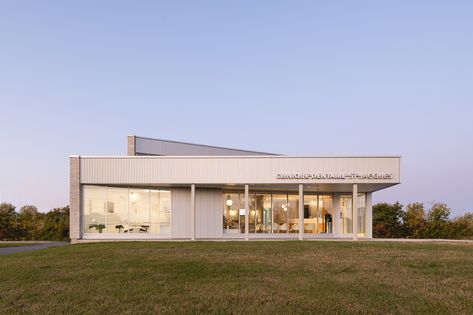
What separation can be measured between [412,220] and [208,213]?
22489 millimetres

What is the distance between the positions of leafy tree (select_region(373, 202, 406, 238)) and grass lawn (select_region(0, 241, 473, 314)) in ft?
86.1

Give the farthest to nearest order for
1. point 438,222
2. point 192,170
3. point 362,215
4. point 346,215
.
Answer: point 438,222 → point 346,215 → point 362,215 → point 192,170

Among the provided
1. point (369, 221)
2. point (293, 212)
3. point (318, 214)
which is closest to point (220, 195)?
point (293, 212)

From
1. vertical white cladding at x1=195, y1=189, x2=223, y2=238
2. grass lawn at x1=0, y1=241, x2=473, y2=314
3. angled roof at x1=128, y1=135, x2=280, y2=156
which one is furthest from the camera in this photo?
angled roof at x1=128, y1=135, x2=280, y2=156

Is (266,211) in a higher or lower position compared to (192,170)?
Answer: lower

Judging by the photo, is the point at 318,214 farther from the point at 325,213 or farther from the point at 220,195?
the point at 220,195

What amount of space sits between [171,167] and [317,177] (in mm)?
8514

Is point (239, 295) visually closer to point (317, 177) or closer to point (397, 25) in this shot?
point (317, 177)

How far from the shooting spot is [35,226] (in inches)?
Result: 1454

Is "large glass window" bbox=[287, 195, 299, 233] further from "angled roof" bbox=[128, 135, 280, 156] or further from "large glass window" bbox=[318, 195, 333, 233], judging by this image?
"angled roof" bbox=[128, 135, 280, 156]

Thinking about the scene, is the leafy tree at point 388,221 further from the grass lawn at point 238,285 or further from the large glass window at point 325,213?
the grass lawn at point 238,285

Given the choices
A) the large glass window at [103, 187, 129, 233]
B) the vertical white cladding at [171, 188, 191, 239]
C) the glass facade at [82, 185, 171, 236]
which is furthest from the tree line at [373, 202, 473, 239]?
the large glass window at [103, 187, 129, 233]

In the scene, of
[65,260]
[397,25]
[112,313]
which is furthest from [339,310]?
[397,25]

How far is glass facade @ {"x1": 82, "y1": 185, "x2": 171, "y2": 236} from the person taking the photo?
73.0 ft
